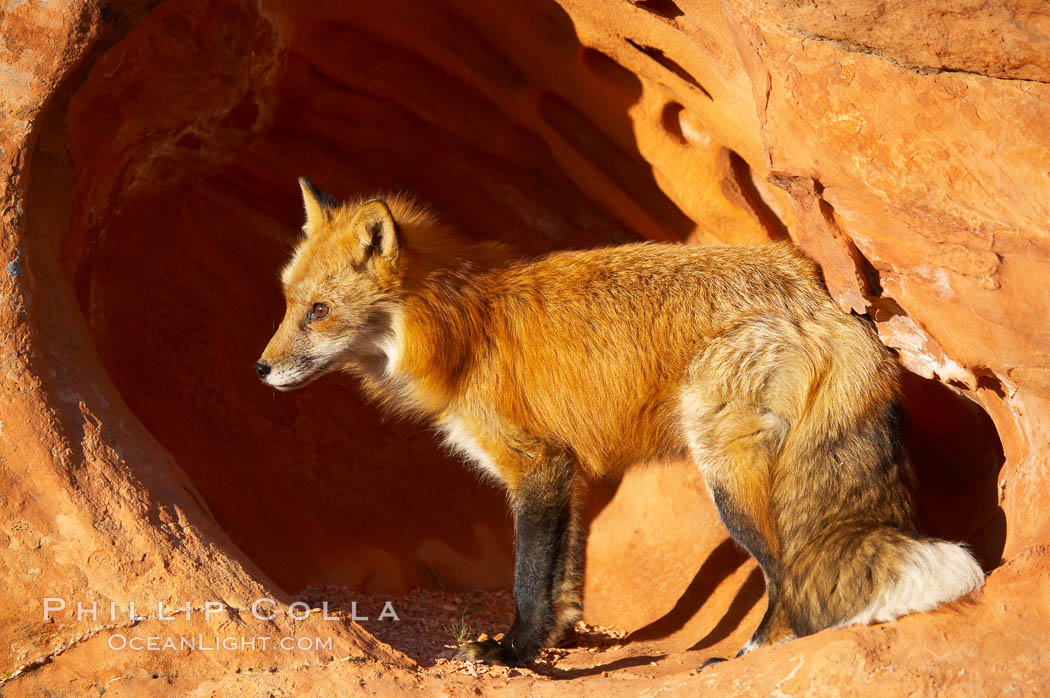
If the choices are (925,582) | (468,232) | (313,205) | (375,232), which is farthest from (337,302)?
(925,582)

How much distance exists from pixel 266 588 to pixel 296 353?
3.91 ft

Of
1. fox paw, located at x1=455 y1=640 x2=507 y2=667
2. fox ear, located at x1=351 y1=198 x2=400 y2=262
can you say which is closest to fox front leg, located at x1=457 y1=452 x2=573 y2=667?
fox paw, located at x1=455 y1=640 x2=507 y2=667

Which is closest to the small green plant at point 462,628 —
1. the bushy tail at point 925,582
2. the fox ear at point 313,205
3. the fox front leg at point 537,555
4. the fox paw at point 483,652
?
the fox paw at point 483,652

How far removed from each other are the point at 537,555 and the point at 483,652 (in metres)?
0.52

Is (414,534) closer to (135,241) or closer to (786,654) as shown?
(135,241)

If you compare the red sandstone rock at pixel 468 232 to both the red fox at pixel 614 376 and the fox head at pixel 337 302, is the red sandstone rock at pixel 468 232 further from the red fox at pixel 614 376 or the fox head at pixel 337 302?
the fox head at pixel 337 302

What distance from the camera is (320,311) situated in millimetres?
4414

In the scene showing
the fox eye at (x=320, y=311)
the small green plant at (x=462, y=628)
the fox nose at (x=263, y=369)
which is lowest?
the small green plant at (x=462, y=628)

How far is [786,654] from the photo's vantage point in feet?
10.6

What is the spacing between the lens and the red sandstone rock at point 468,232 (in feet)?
10.6

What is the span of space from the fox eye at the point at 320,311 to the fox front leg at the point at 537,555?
4.10ft

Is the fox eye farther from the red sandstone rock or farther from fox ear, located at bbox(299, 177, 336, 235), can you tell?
the red sandstone rock

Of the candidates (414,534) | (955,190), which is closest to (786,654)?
(955,190)

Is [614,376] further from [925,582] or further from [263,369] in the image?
[263,369]
